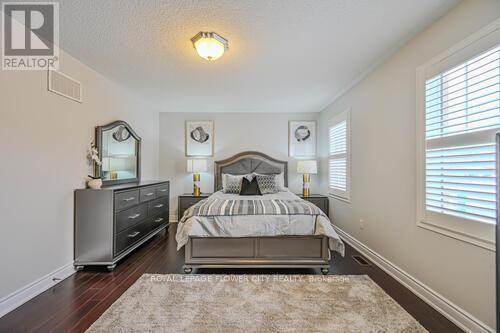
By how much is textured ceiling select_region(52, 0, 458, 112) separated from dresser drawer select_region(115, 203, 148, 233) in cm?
189

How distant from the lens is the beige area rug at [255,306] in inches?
67.4

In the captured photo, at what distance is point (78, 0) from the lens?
175 cm

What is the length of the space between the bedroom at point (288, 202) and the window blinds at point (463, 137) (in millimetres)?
34

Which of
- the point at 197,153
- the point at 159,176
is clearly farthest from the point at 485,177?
the point at 159,176

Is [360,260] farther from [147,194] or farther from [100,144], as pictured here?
[100,144]

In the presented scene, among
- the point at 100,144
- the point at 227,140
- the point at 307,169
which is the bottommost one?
the point at 307,169

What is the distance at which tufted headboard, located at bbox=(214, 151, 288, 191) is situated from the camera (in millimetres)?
4879

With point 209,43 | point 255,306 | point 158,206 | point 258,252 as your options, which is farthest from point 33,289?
point 209,43

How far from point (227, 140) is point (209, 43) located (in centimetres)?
297

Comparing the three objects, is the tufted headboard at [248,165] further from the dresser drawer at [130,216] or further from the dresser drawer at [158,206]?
the dresser drawer at [130,216]

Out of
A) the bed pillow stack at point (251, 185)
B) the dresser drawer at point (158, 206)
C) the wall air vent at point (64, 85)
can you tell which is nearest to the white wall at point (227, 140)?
the bed pillow stack at point (251, 185)

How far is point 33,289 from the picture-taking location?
83.4 inches

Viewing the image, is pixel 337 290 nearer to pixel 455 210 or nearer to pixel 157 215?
pixel 455 210

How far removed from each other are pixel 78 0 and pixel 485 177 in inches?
129
